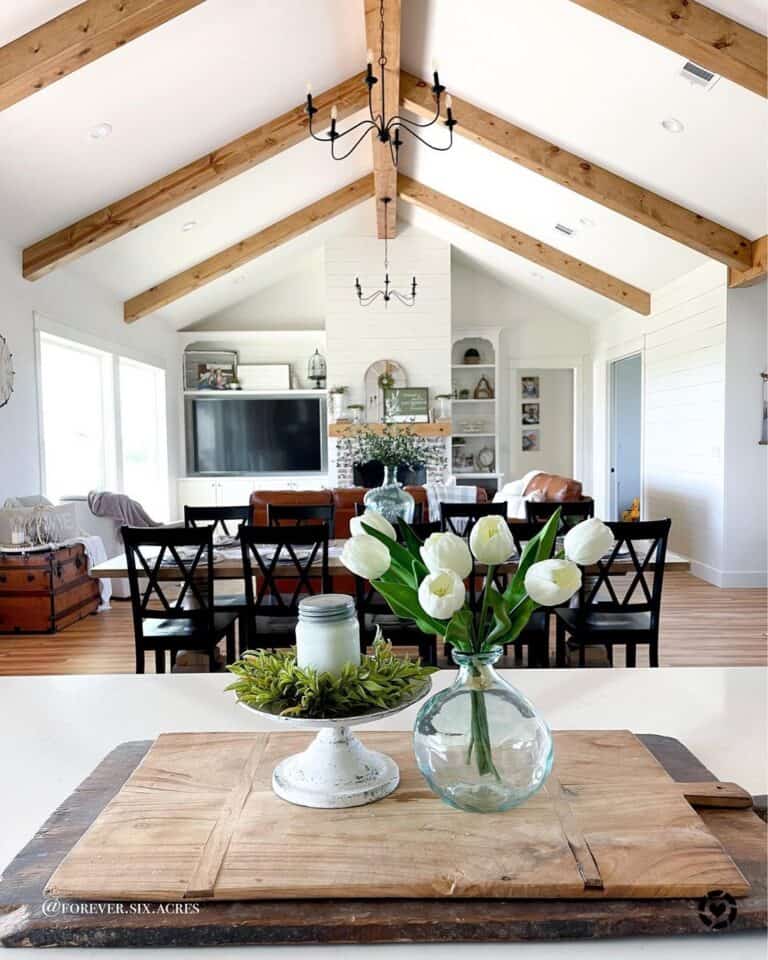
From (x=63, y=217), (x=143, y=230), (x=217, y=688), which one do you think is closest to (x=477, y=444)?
(x=143, y=230)

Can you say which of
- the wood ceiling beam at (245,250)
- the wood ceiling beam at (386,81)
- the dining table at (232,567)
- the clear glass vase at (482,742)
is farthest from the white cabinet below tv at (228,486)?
the clear glass vase at (482,742)

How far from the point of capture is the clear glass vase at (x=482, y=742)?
2.52ft

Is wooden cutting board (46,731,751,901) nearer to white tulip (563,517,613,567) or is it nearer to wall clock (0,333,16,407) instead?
white tulip (563,517,613,567)

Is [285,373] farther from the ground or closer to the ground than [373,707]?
farther from the ground

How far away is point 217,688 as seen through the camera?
1392mm

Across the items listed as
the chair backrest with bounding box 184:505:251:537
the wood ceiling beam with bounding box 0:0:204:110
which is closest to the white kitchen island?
the chair backrest with bounding box 184:505:251:537

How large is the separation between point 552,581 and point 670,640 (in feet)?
13.8

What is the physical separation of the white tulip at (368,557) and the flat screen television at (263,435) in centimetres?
879

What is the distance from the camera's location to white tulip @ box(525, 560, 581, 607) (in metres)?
0.73

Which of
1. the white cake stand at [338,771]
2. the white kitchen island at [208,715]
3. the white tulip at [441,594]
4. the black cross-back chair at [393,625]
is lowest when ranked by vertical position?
the black cross-back chair at [393,625]

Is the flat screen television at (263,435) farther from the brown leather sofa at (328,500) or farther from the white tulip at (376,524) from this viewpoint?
the white tulip at (376,524)

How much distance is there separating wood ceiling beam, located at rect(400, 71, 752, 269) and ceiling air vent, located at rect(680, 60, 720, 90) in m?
1.43

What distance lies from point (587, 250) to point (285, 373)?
427cm

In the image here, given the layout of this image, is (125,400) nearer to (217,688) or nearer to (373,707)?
(217,688)
